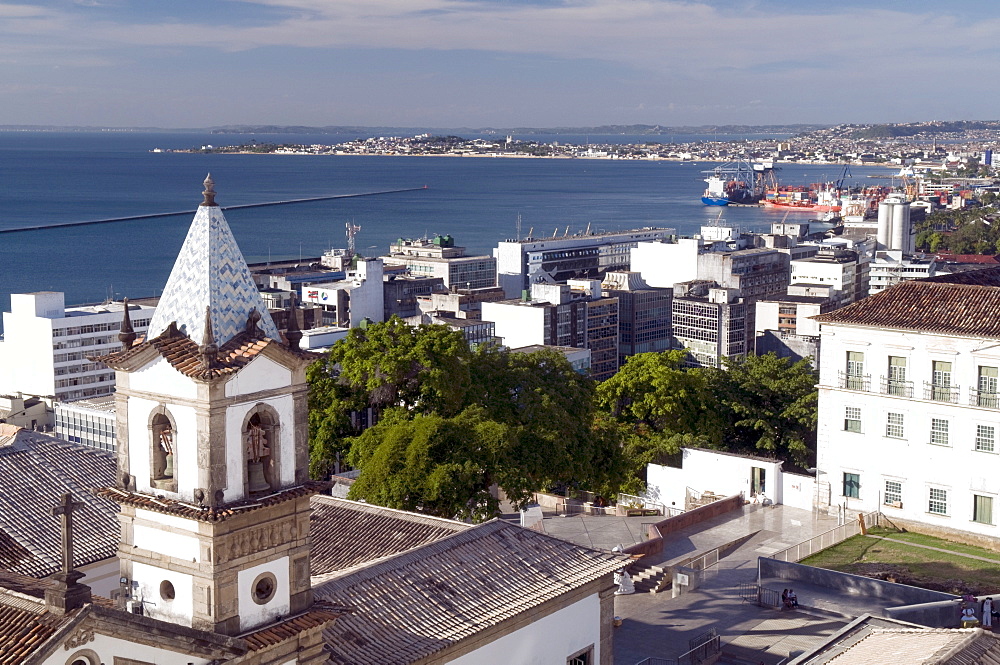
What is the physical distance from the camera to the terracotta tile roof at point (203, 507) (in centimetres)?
1680

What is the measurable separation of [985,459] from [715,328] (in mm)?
66059

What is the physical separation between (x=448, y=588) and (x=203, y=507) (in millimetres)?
6047

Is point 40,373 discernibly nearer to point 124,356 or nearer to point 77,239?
point 124,356

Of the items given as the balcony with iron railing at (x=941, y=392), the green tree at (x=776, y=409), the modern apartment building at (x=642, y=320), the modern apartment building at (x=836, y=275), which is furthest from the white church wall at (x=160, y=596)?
the modern apartment building at (x=836, y=275)

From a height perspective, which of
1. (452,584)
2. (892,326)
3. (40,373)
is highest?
(892,326)

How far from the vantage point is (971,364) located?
119ft

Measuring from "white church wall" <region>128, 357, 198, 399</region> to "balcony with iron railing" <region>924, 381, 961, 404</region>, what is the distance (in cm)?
2625

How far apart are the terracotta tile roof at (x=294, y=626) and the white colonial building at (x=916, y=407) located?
23734 millimetres

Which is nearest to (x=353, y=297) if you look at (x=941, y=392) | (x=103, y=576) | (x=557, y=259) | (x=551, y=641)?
(x=557, y=259)

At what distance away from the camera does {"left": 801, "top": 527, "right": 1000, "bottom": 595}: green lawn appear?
3209cm

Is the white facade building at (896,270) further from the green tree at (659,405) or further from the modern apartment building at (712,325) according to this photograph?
the green tree at (659,405)

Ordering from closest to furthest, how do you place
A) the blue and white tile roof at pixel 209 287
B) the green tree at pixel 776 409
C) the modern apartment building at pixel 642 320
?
the blue and white tile roof at pixel 209 287
the green tree at pixel 776 409
the modern apartment building at pixel 642 320

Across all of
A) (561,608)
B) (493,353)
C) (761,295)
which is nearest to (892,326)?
(493,353)

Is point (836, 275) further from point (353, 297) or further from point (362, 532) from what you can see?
point (362, 532)
